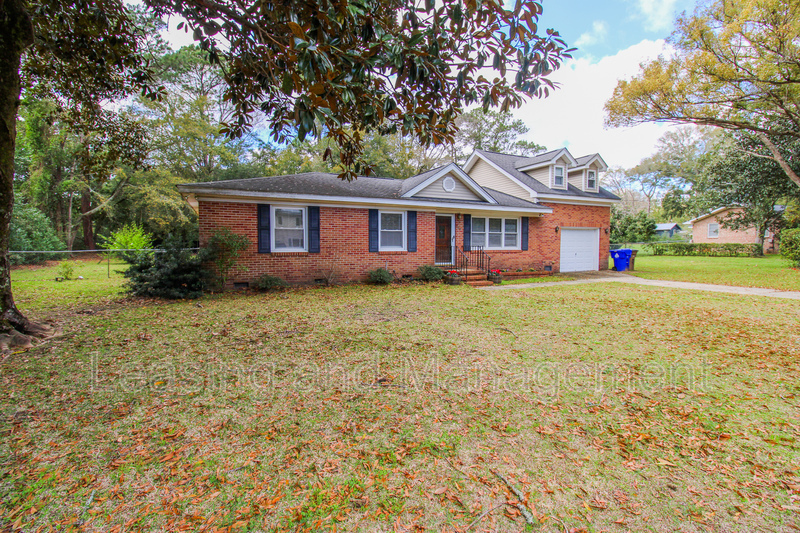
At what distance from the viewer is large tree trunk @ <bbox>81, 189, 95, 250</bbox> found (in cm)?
2258

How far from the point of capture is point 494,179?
17.3m

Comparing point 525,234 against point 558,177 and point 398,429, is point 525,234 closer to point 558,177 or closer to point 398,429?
point 558,177

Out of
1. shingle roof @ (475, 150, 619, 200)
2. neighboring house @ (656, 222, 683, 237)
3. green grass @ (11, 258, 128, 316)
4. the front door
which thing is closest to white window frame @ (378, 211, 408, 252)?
the front door

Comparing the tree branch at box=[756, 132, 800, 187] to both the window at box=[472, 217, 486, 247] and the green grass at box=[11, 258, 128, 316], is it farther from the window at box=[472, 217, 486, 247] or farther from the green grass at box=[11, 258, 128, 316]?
the green grass at box=[11, 258, 128, 316]

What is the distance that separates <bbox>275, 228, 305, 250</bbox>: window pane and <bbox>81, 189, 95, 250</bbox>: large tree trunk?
20902mm

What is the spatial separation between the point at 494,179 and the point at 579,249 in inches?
209

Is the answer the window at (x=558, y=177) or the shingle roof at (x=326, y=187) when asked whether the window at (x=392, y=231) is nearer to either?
the shingle roof at (x=326, y=187)

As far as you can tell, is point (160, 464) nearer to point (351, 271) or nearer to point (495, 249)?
point (351, 271)

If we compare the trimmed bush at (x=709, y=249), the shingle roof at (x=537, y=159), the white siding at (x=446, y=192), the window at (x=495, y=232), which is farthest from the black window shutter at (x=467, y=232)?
the trimmed bush at (x=709, y=249)

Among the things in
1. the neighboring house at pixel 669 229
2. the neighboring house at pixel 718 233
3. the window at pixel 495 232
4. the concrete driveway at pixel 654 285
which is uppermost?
the neighboring house at pixel 669 229

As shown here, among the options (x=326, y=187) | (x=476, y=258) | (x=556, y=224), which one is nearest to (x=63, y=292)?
(x=326, y=187)

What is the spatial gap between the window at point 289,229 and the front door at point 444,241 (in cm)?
507

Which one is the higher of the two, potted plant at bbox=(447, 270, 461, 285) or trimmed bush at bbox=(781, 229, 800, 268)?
trimmed bush at bbox=(781, 229, 800, 268)

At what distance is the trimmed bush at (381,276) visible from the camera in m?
10.9
